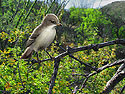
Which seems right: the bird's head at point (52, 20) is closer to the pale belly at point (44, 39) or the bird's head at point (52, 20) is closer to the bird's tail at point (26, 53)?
the pale belly at point (44, 39)

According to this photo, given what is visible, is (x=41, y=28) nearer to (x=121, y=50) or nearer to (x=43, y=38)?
(x=43, y=38)

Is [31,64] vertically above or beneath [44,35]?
beneath

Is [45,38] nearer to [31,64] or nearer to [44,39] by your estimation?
[44,39]

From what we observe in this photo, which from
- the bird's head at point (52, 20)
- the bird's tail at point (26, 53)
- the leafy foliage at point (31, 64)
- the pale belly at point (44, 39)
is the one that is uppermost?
the bird's head at point (52, 20)

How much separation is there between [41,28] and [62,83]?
6.11 ft

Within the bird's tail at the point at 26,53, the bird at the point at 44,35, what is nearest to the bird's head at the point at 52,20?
the bird at the point at 44,35

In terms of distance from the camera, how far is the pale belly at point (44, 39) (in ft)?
3.60

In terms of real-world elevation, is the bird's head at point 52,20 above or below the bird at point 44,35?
above

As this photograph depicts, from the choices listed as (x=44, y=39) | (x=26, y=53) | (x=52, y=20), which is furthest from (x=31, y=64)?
(x=52, y=20)

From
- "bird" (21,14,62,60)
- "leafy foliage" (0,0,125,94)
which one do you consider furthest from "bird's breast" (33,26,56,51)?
"leafy foliage" (0,0,125,94)

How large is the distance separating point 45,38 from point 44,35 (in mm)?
25

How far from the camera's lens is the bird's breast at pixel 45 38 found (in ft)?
3.60

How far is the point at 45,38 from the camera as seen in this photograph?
43.8 inches

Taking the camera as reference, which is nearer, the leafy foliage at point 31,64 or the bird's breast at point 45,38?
the bird's breast at point 45,38
